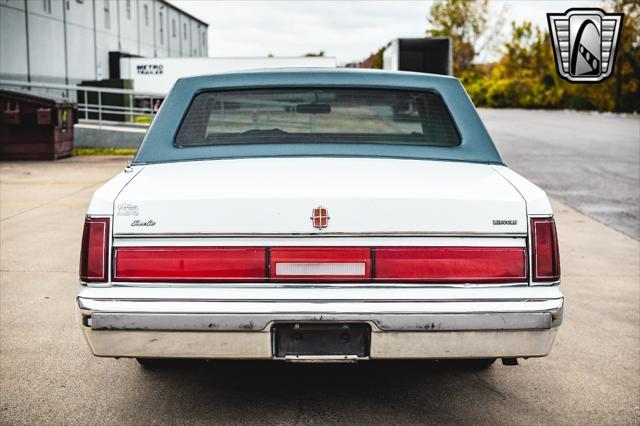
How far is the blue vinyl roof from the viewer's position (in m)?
3.75

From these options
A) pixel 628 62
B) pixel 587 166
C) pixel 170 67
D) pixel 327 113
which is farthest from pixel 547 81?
pixel 327 113

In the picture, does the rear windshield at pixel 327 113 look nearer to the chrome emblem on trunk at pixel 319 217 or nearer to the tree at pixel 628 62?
the chrome emblem on trunk at pixel 319 217

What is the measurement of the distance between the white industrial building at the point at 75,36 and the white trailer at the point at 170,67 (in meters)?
1.82

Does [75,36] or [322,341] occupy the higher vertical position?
[75,36]

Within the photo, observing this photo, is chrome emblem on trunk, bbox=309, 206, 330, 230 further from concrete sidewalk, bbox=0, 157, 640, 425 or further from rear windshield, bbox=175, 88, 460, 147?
concrete sidewalk, bbox=0, 157, 640, 425

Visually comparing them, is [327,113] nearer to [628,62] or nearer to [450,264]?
[450,264]

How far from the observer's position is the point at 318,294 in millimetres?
3115

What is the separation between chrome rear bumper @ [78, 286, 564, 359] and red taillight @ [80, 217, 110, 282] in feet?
0.24

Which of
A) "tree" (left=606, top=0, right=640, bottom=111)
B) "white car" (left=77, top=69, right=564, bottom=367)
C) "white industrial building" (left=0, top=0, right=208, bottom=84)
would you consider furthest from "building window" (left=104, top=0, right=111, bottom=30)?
"white car" (left=77, top=69, right=564, bottom=367)

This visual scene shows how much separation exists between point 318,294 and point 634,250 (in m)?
5.78

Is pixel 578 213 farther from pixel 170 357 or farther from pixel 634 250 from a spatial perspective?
pixel 170 357

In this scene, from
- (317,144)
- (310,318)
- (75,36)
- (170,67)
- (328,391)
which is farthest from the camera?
(170,67)

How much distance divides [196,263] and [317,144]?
3.23 ft

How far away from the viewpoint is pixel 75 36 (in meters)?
33.7
